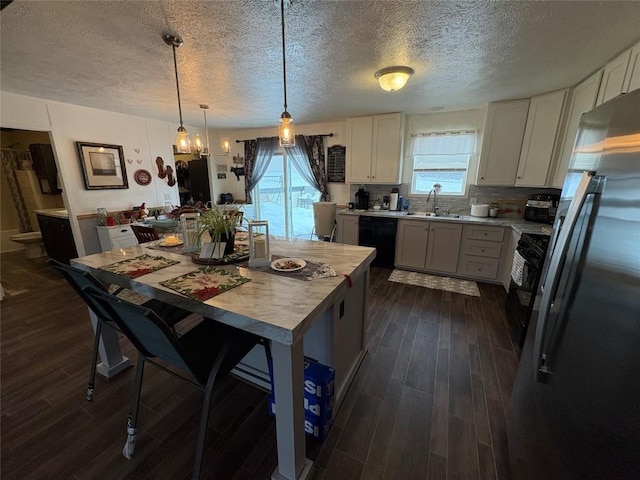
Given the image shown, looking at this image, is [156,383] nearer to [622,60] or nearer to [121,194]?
[121,194]

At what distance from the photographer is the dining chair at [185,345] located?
38.0 inches

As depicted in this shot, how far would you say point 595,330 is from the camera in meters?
0.71

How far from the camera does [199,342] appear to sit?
1.35m

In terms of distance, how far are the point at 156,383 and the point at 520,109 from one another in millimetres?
4707

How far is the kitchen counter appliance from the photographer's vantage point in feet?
10.2

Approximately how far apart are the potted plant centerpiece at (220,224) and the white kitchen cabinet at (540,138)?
352 cm

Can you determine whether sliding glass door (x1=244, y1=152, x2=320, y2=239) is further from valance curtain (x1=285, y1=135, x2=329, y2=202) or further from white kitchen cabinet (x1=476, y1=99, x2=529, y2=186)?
white kitchen cabinet (x1=476, y1=99, x2=529, y2=186)

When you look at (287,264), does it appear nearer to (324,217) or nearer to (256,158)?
(324,217)

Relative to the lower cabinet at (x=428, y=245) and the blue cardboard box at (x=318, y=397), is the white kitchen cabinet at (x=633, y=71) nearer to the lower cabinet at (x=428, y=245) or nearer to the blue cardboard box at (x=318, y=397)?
the lower cabinet at (x=428, y=245)

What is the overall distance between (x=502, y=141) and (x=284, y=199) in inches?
149

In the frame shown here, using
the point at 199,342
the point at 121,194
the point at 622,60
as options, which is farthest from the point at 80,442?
the point at 622,60

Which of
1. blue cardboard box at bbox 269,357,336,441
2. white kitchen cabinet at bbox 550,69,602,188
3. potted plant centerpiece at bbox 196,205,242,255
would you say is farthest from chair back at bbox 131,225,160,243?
white kitchen cabinet at bbox 550,69,602,188

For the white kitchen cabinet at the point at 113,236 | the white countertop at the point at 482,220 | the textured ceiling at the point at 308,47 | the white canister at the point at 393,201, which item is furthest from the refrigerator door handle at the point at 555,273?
the white kitchen cabinet at the point at 113,236

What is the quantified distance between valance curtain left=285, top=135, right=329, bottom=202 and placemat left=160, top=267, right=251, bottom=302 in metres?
3.53
